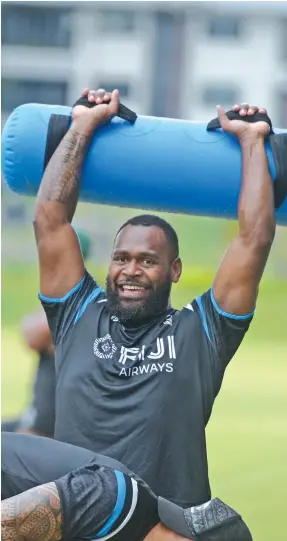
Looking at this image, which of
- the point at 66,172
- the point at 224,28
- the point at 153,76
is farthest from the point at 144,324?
the point at 224,28

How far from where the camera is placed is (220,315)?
360 centimetres

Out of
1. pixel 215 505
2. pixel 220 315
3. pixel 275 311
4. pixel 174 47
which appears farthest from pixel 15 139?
pixel 174 47

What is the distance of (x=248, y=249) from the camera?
141 inches

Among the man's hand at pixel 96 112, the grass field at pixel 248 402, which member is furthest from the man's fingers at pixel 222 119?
the grass field at pixel 248 402

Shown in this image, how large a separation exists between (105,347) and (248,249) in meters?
0.55

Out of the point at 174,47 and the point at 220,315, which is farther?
the point at 174,47

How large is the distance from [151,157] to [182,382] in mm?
782

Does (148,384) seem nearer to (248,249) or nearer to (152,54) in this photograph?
(248,249)

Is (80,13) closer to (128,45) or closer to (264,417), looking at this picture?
(128,45)

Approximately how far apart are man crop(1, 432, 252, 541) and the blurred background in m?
9.20

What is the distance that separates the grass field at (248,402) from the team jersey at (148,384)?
5.13ft

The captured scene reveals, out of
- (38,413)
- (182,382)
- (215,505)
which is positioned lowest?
(38,413)

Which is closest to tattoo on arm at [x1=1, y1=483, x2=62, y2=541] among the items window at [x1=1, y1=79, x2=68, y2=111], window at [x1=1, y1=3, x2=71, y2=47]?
window at [x1=1, y1=79, x2=68, y2=111]

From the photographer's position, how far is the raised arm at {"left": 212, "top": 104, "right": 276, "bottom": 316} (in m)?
3.57
